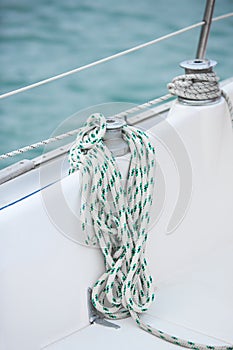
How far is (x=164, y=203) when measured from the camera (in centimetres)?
163

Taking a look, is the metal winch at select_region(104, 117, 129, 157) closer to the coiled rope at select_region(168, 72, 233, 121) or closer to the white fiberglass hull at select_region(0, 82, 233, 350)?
the white fiberglass hull at select_region(0, 82, 233, 350)

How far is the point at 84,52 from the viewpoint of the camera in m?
7.45

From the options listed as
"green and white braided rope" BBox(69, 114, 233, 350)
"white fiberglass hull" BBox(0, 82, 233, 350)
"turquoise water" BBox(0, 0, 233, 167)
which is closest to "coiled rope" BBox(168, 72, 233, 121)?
"white fiberglass hull" BBox(0, 82, 233, 350)

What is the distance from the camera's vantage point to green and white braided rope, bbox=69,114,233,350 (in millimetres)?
1416

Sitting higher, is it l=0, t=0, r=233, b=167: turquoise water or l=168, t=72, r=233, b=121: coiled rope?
l=0, t=0, r=233, b=167: turquoise water

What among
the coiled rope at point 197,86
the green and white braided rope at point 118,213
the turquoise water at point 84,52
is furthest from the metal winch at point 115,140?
the turquoise water at point 84,52

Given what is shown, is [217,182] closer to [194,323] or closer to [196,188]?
[196,188]

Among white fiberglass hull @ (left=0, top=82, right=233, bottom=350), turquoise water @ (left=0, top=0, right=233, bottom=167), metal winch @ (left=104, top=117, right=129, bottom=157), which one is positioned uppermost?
turquoise water @ (left=0, top=0, right=233, bottom=167)

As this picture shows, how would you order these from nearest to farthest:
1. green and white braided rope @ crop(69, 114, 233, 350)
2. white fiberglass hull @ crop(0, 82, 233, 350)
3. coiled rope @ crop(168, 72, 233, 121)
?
white fiberglass hull @ crop(0, 82, 233, 350)
green and white braided rope @ crop(69, 114, 233, 350)
coiled rope @ crop(168, 72, 233, 121)

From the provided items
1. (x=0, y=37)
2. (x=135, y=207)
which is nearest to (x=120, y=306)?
(x=135, y=207)

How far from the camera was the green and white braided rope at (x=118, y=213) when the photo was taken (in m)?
1.42

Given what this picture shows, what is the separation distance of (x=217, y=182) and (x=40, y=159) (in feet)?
1.51

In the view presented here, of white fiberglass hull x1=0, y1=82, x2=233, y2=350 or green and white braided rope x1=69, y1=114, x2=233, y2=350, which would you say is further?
green and white braided rope x1=69, y1=114, x2=233, y2=350

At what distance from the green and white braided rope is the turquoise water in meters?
4.33
